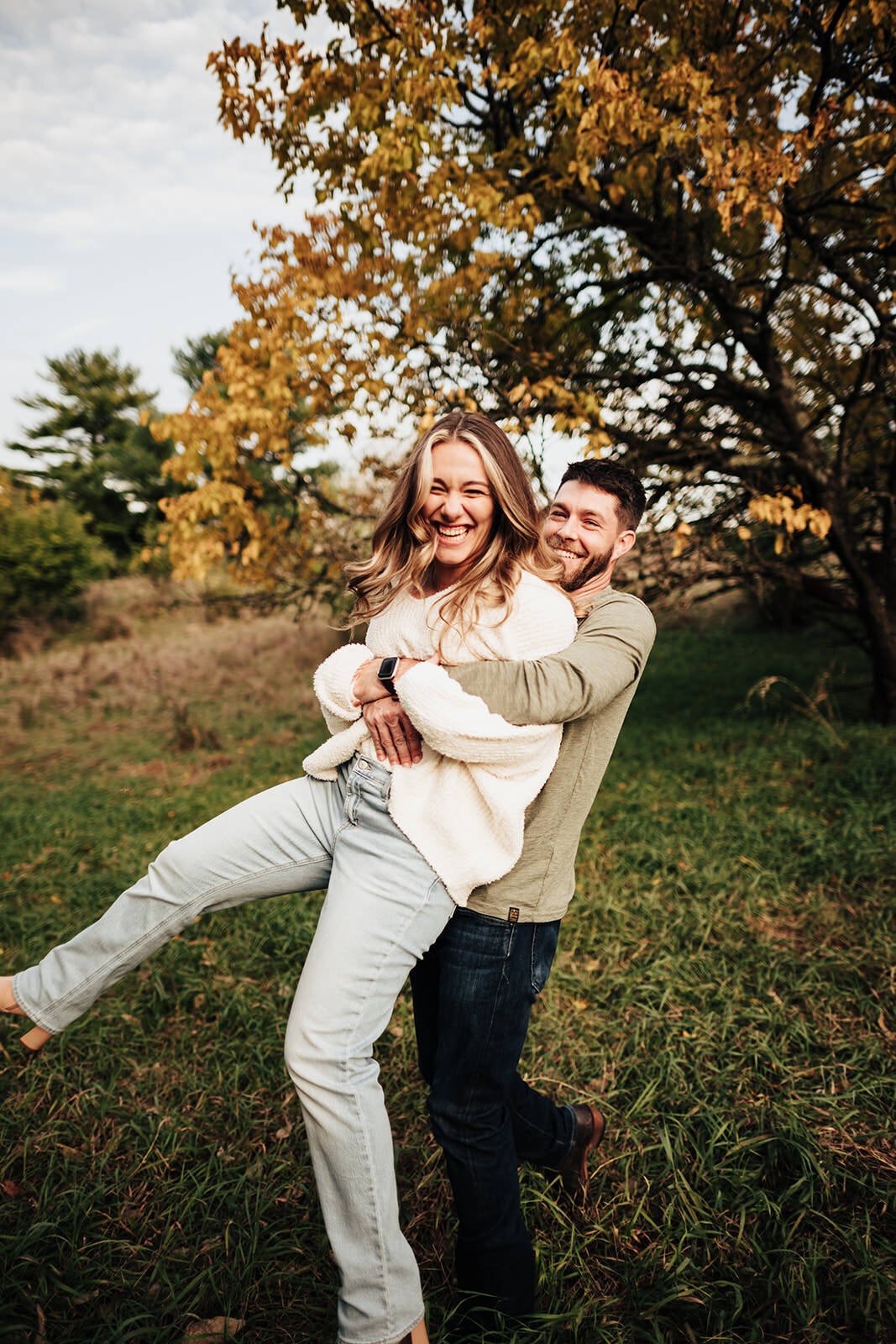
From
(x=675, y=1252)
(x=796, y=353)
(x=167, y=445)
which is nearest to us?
(x=675, y=1252)

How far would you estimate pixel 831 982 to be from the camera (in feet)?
9.70

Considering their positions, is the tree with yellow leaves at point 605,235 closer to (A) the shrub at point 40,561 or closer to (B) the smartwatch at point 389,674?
(B) the smartwatch at point 389,674

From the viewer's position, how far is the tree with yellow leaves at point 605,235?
3781 mm

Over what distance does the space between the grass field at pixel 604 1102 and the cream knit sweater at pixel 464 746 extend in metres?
1.20

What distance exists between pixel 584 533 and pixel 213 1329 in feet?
7.24

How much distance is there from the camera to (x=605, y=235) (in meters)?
5.53

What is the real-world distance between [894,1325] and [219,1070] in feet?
6.95

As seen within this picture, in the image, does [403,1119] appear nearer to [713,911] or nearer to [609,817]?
[713,911]

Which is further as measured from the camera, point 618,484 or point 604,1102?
point 604,1102

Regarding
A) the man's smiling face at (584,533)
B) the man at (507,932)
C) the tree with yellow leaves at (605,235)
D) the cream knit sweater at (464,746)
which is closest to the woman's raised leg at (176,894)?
the cream knit sweater at (464,746)

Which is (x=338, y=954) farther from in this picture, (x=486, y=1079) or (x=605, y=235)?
(x=605, y=235)

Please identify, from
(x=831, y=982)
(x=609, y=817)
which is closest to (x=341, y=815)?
(x=831, y=982)

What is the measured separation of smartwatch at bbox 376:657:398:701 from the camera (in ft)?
5.15

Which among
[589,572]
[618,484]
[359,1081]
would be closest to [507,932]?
[359,1081]
